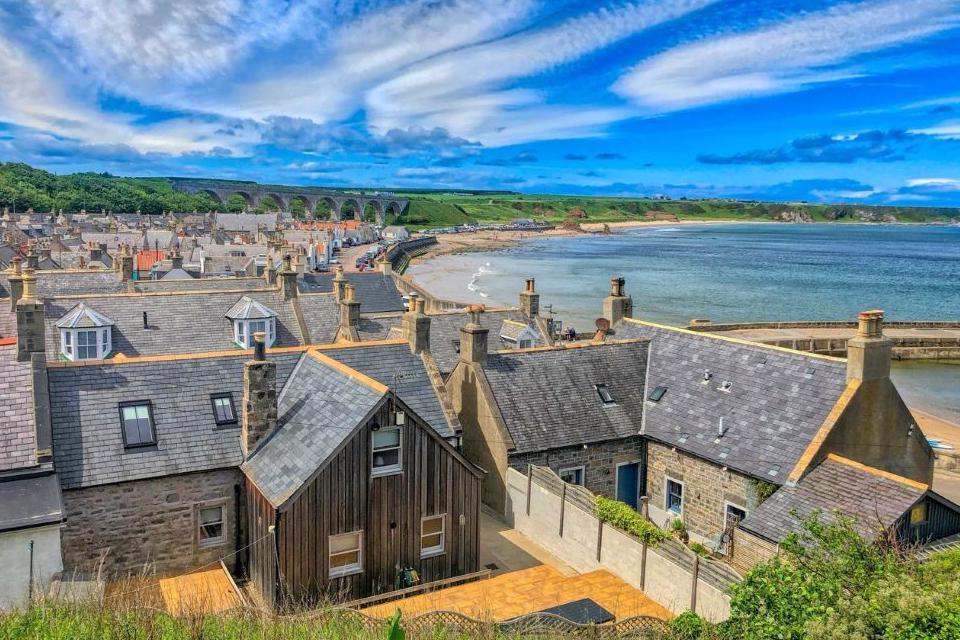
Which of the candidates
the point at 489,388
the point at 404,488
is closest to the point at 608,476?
the point at 489,388

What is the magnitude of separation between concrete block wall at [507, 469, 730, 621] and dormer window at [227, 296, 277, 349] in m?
14.5

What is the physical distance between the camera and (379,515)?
669 inches

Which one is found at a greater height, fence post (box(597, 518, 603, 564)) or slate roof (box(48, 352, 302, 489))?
slate roof (box(48, 352, 302, 489))

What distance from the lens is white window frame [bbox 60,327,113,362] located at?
2870 centimetres

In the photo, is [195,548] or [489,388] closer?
[195,548]

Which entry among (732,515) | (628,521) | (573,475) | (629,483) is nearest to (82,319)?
(573,475)

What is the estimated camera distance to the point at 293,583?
16094 mm

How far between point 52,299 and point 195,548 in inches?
721

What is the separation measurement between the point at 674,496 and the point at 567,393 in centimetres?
440

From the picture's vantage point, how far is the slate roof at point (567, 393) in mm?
22375

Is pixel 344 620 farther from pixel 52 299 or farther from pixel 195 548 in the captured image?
pixel 52 299

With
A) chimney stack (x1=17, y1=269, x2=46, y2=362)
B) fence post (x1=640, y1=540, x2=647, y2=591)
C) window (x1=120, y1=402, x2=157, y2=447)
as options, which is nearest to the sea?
fence post (x1=640, y1=540, x2=647, y2=591)

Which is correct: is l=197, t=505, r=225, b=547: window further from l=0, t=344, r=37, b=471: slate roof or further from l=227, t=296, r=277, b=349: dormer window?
l=227, t=296, r=277, b=349: dormer window

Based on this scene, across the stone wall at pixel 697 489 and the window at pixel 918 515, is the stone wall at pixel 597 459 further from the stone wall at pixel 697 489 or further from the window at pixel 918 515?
the window at pixel 918 515
